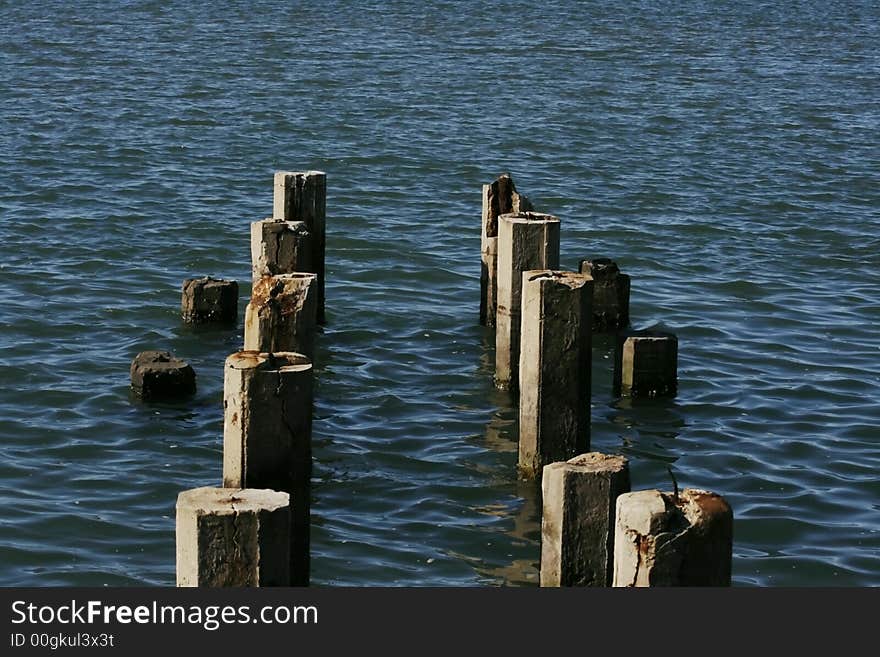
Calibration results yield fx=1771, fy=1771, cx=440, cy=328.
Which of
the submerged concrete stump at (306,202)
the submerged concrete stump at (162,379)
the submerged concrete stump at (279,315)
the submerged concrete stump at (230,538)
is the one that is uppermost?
the submerged concrete stump at (306,202)

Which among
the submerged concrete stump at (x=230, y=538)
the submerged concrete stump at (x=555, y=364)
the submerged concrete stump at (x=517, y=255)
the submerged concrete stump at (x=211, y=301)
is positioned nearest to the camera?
the submerged concrete stump at (x=230, y=538)

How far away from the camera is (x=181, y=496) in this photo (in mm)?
7660

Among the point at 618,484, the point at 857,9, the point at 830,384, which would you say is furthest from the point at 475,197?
the point at 857,9

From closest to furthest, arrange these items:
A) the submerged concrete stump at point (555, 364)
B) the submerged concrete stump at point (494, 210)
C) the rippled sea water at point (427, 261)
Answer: the submerged concrete stump at point (555, 364), the rippled sea water at point (427, 261), the submerged concrete stump at point (494, 210)

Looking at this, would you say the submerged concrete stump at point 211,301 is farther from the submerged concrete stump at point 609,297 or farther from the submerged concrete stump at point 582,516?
the submerged concrete stump at point 582,516

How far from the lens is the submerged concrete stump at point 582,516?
8586 millimetres

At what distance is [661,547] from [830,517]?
410 cm

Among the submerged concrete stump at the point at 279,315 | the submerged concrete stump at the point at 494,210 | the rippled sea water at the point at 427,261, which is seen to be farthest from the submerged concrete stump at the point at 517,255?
the submerged concrete stump at the point at 279,315

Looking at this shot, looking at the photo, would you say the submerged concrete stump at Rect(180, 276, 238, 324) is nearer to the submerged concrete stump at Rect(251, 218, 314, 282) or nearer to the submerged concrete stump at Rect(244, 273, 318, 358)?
the submerged concrete stump at Rect(251, 218, 314, 282)

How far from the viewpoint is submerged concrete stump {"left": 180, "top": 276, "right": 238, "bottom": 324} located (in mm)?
15039

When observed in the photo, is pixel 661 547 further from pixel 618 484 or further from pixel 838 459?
pixel 838 459

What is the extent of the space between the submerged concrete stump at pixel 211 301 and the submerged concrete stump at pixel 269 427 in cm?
604

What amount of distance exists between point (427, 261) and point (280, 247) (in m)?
4.85

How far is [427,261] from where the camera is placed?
18203 millimetres
